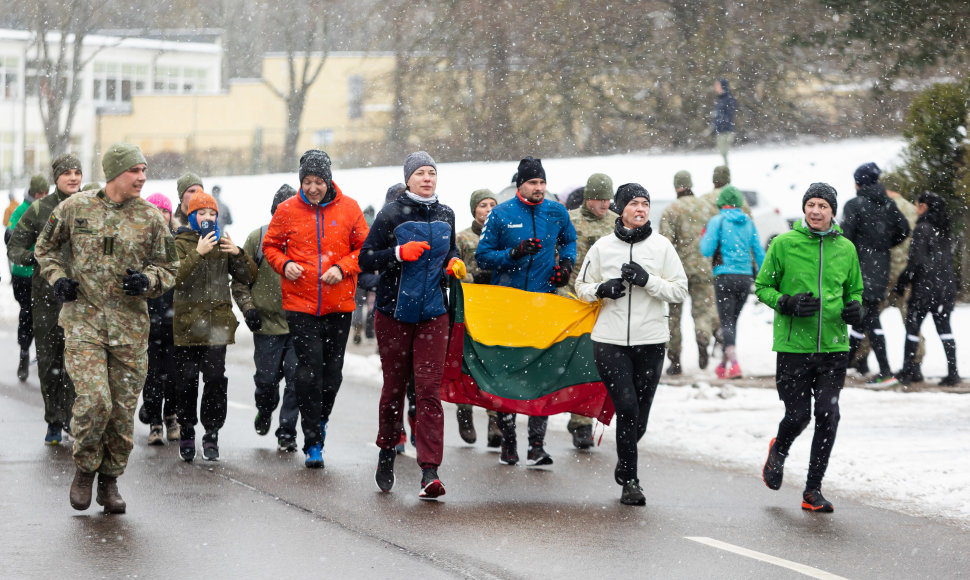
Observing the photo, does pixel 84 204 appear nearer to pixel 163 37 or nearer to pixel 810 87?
pixel 810 87

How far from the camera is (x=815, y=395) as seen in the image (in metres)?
8.22

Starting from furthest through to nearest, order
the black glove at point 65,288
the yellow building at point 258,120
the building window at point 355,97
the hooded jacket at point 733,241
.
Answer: the building window at point 355,97 → the yellow building at point 258,120 → the hooded jacket at point 733,241 → the black glove at point 65,288

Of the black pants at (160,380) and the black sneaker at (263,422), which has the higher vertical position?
the black pants at (160,380)

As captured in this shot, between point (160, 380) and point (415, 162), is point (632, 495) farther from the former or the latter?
point (160, 380)

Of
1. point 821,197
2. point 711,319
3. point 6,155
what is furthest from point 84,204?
point 6,155

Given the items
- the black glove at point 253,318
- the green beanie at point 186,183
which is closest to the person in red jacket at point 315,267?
the black glove at point 253,318

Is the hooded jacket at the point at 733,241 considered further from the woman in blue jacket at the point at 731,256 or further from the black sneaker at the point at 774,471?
the black sneaker at the point at 774,471

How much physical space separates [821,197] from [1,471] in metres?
5.59

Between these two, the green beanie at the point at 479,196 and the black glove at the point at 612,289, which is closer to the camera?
the black glove at the point at 612,289

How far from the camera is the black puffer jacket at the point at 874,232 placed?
12797 millimetres

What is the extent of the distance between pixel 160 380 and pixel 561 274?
3.19m

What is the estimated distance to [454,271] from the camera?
8172 mm

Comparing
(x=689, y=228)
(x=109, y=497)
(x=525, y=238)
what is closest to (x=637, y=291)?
(x=525, y=238)

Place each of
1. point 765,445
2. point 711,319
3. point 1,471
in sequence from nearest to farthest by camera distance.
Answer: point 1,471 < point 765,445 < point 711,319
